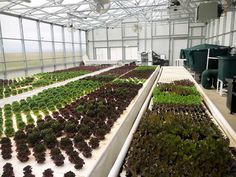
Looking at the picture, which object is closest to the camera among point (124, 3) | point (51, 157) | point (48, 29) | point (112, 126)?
point (51, 157)

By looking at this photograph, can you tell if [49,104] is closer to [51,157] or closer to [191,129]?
[51,157]

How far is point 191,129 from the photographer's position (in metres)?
2.70

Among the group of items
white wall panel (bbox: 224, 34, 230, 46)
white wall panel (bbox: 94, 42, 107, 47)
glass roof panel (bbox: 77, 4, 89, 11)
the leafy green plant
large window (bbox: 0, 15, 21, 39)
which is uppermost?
glass roof panel (bbox: 77, 4, 89, 11)

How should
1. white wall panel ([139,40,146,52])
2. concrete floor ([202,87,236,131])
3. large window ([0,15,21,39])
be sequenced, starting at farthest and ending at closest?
white wall panel ([139,40,146,52]) → large window ([0,15,21,39]) → concrete floor ([202,87,236,131])

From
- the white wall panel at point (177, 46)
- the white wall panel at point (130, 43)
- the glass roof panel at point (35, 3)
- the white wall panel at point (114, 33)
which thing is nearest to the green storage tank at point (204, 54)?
the glass roof panel at point (35, 3)

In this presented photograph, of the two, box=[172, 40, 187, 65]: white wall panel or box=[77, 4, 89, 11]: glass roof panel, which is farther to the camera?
box=[172, 40, 187, 65]: white wall panel

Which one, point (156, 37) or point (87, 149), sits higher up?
point (156, 37)

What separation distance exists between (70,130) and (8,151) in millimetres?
729

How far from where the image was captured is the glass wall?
37.2ft

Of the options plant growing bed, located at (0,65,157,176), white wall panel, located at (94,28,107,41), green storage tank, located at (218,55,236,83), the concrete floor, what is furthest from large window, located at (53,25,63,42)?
plant growing bed, located at (0,65,157,176)

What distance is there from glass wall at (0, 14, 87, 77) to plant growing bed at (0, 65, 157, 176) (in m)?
8.83

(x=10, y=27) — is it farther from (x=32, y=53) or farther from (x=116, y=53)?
Result: (x=116, y=53)

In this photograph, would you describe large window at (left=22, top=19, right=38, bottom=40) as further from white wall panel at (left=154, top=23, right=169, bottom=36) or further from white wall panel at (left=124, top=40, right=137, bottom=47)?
white wall panel at (left=154, top=23, right=169, bottom=36)

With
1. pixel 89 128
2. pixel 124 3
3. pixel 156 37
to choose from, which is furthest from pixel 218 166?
pixel 156 37
